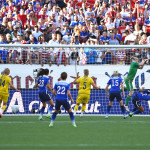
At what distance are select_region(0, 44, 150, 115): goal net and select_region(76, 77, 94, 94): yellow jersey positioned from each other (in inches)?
48.2

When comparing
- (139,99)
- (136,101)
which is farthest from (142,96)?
(136,101)

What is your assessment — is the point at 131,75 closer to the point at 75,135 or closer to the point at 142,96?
the point at 142,96

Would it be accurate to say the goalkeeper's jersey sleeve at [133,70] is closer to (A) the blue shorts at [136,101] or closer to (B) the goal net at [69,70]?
(B) the goal net at [69,70]

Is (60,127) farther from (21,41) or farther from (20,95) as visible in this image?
(21,41)

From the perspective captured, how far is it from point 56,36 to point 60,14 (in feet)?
9.16

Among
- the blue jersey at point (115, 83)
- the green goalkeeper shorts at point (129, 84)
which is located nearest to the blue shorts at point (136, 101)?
the green goalkeeper shorts at point (129, 84)

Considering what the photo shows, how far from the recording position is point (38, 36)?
21531 mm

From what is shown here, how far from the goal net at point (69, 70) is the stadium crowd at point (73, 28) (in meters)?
0.04

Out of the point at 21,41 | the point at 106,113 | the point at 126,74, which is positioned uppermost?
the point at 21,41

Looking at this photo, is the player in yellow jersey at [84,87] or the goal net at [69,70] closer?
the player in yellow jersey at [84,87]

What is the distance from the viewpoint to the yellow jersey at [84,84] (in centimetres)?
1719

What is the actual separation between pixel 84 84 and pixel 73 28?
19.0ft

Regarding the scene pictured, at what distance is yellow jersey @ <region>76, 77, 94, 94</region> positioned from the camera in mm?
17188

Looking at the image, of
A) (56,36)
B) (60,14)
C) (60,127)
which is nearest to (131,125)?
(60,127)
